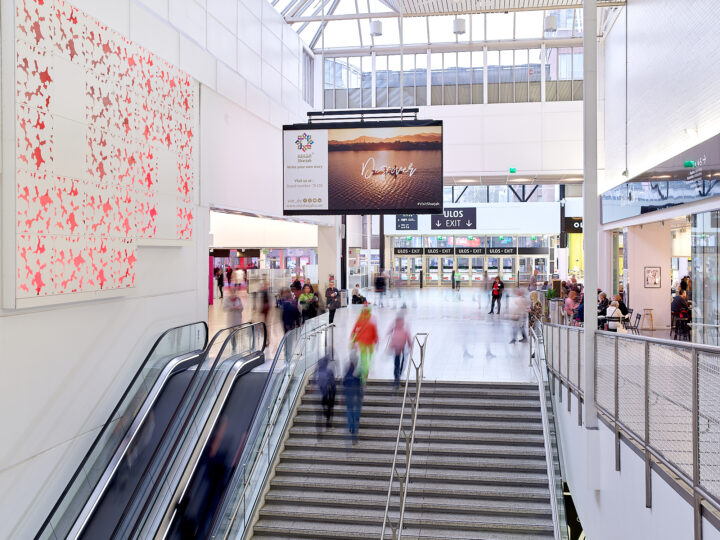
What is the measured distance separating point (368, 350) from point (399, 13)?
8.42 m

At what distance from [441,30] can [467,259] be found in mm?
20563

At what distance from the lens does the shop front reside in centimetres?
3719

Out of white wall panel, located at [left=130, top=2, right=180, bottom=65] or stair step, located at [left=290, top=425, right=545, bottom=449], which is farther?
stair step, located at [left=290, top=425, right=545, bottom=449]

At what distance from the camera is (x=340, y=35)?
830 inches

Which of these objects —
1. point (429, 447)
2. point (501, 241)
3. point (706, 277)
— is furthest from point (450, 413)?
point (501, 241)

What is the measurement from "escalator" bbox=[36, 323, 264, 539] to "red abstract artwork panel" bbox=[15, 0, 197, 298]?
1.45 meters

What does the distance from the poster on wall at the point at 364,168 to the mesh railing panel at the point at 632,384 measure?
7.07m

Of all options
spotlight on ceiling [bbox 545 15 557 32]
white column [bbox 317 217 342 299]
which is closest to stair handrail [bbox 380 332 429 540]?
white column [bbox 317 217 342 299]

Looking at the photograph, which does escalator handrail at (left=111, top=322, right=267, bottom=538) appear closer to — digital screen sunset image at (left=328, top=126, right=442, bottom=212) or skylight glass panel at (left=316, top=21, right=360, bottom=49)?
digital screen sunset image at (left=328, top=126, right=442, bottom=212)

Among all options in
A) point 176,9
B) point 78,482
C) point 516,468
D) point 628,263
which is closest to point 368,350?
point 516,468

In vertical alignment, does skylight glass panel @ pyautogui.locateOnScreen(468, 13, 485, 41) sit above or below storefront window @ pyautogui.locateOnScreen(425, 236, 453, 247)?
above

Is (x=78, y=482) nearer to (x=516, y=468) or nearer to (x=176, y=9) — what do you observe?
(x=516, y=468)

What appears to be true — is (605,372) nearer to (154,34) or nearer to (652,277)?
(154,34)

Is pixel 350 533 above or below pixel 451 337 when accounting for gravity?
below
